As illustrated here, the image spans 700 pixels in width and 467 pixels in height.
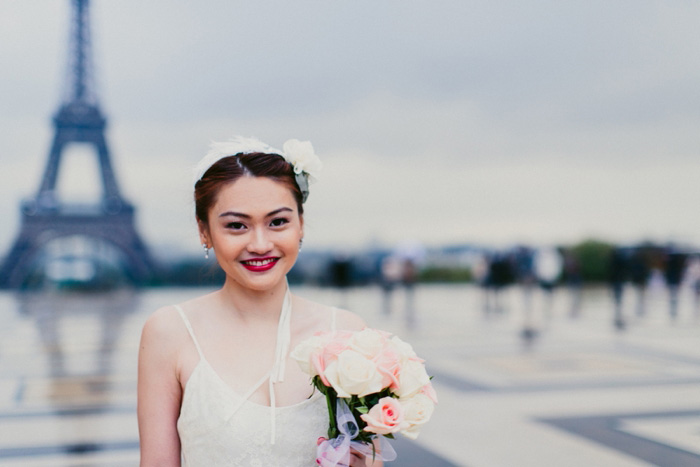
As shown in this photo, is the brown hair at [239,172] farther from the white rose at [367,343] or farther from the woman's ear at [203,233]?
the white rose at [367,343]

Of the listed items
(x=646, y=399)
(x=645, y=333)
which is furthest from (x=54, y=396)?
(x=645, y=333)

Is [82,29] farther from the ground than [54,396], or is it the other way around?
[82,29]

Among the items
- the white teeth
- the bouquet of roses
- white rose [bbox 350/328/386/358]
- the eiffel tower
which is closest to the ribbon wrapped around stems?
the bouquet of roses

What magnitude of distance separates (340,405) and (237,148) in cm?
63

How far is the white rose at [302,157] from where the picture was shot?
5.55ft

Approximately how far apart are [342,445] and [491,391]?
16.3 feet

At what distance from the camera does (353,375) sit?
1.40 m

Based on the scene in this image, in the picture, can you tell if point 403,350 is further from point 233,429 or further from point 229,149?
point 229,149

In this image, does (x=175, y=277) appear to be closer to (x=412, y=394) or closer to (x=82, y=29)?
(x=82, y=29)

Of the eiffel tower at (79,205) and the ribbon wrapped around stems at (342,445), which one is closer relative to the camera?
the ribbon wrapped around stems at (342,445)

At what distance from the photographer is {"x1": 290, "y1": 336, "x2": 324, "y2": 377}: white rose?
58.7 inches

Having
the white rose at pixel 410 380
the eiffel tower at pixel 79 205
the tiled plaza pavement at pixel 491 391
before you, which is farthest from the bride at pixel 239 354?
the eiffel tower at pixel 79 205

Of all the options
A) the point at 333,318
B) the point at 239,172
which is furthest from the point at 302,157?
the point at 333,318

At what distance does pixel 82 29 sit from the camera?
22.7 m
